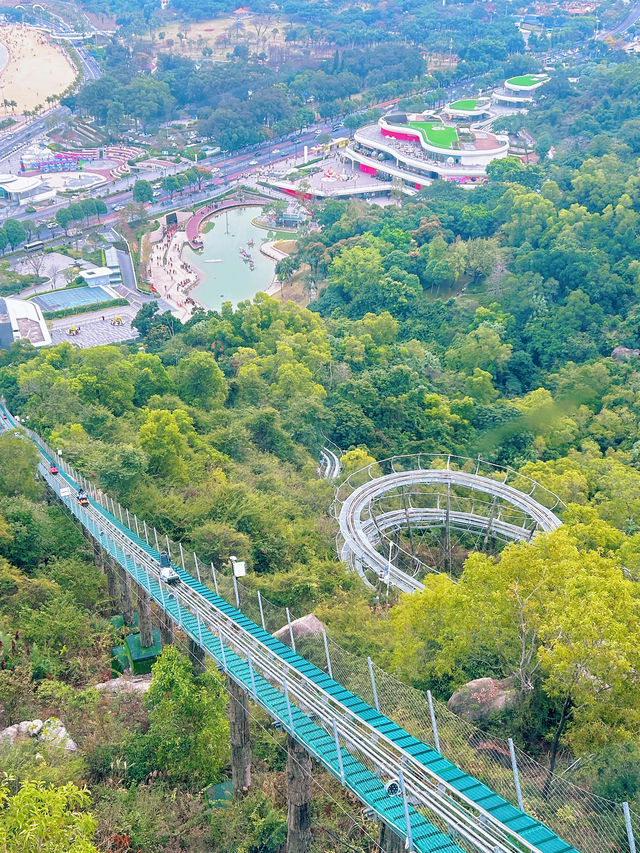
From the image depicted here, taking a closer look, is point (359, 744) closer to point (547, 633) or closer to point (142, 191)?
point (547, 633)

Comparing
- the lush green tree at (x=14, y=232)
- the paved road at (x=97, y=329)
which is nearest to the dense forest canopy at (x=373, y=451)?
the lush green tree at (x=14, y=232)

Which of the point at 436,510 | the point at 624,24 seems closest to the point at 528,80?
the point at 624,24

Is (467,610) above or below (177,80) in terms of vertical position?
below

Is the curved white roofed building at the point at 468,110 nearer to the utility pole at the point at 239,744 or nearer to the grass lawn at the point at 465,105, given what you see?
the grass lawn at the point at 465,105

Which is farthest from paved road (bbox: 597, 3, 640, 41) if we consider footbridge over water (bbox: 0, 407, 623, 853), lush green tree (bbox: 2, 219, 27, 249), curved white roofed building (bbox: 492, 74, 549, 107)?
footbridge over water (bbox: 0, 407, 623, 853)

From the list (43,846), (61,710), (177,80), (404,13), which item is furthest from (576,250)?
(404,13)

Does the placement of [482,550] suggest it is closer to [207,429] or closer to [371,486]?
[371,486]
